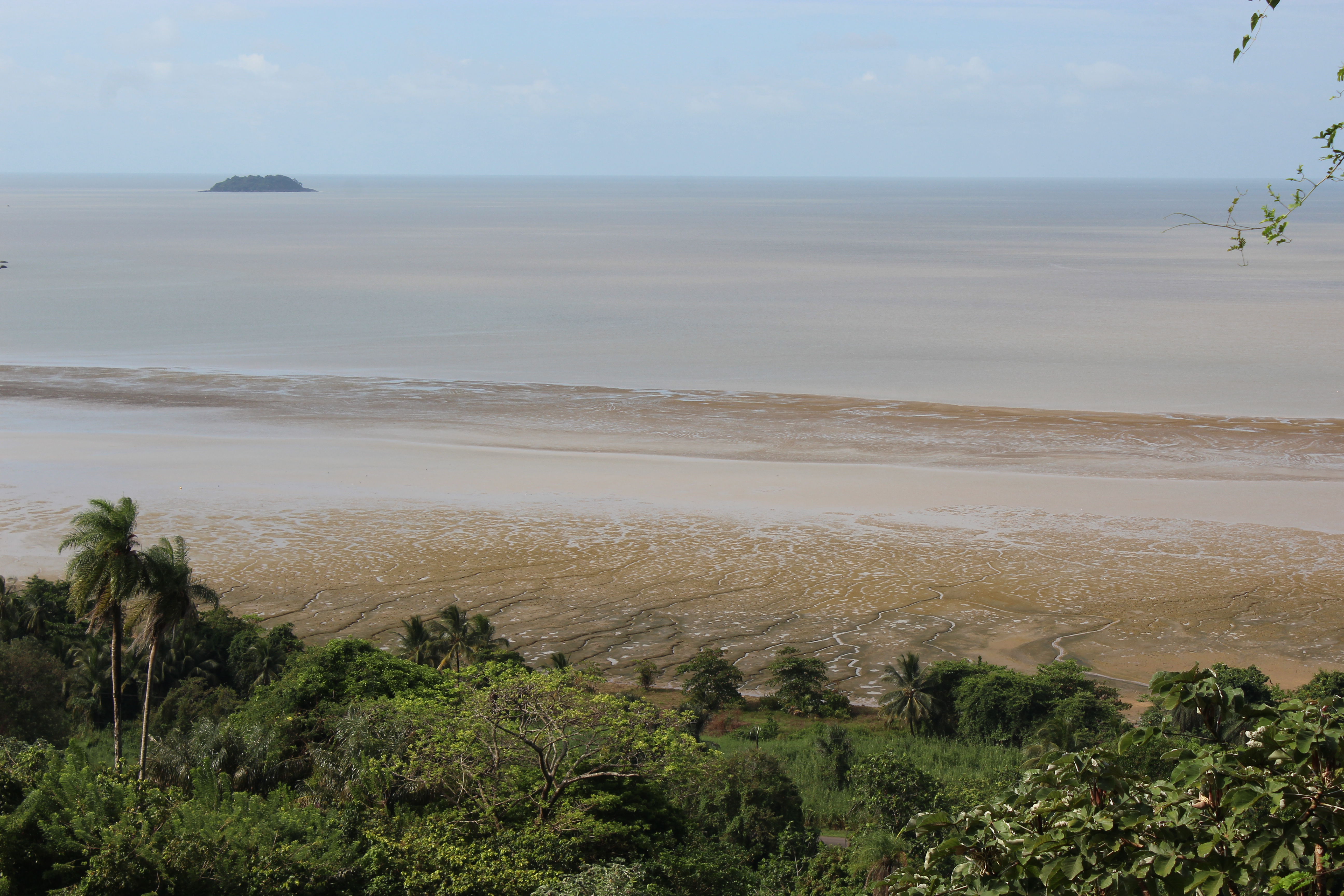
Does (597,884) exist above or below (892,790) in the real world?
above

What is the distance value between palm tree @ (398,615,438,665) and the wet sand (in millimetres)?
3152

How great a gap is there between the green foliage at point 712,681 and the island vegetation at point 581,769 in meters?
0.09

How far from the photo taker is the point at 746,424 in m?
59.4

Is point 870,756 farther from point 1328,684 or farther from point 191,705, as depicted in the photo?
point 191,705

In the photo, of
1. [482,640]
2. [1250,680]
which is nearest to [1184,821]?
[1250,680]

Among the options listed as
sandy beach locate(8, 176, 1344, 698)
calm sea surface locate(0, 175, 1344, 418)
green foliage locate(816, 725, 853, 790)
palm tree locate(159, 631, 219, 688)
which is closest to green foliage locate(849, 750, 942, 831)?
green foliage locate(816, 725, 853, 790)

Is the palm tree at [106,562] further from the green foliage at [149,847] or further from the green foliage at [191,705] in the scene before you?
the green foliage at [191,705]

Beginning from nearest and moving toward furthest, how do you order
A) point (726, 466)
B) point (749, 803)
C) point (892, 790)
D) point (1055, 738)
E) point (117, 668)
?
1. point (117, 668)
2. point (749, 803)
3. point (892, 790)
4. point (1055, 738)
5. point (726, 466)

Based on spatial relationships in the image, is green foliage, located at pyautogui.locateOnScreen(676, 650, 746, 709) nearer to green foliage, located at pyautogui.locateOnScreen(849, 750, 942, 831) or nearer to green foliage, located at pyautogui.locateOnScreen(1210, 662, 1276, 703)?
green foliage, located at pyautogui.locateOnScreen(849, 750, 942, 831)

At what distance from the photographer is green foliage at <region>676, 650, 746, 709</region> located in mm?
32156

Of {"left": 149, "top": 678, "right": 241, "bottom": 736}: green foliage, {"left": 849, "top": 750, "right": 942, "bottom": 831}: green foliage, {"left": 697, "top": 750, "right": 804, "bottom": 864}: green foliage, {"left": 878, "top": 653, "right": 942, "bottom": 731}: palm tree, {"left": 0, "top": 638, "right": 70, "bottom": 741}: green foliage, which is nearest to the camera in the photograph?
{"left": 697, "top": 750, "right": 804, "bottom": 864}: green foliage

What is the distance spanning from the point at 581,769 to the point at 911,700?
14908 mm

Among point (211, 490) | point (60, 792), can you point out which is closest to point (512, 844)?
point (60, 792)

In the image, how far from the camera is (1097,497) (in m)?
46.2
